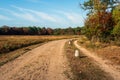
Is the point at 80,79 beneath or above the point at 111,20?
beneath

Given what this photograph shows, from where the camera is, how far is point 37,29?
175m

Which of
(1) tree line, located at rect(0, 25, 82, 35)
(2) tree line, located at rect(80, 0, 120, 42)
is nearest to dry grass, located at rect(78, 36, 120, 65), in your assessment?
(2) tree line, located at rect(80, 0, 120, 42)

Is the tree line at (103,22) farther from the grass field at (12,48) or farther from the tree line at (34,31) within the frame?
the tree line at (34,31)

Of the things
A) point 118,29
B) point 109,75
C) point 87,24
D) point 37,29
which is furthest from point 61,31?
point 109,75

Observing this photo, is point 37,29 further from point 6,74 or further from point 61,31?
point 6,74

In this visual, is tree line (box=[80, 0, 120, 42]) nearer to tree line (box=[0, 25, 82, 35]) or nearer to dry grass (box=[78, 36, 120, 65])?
dry grass (box=[78, 36, 120, 65])

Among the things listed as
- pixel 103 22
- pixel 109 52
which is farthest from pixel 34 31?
pixel 109 52

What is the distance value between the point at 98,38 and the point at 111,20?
5.08 m

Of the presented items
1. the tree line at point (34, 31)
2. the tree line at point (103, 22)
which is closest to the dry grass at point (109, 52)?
the tree line at point (103, 22)

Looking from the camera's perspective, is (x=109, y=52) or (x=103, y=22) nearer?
(x=109, y=52)

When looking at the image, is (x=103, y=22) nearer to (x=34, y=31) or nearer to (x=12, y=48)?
(x=12, y=48)

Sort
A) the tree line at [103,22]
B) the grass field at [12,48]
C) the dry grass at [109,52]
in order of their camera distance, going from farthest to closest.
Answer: the tree line at [103,22] → the grass field at [12,48] → the dry grass at [109,52]

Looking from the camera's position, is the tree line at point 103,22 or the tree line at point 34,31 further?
the tree line at point 34,31

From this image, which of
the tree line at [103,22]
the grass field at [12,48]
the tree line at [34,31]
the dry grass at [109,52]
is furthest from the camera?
the tree line at [34,31]
